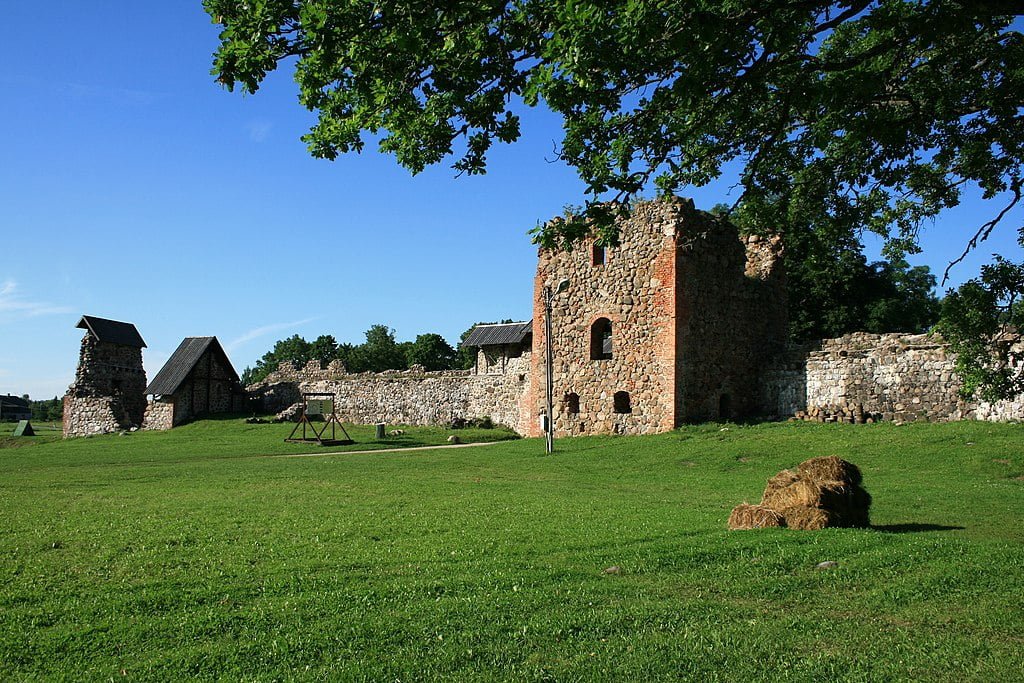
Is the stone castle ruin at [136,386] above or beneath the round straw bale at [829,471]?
above

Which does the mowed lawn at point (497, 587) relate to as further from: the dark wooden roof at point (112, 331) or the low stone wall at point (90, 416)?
the dark wooden roof at point (112, 331)

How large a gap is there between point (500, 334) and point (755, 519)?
35328 millimetres

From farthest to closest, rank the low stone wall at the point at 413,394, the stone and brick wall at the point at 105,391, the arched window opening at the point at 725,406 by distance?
the stone and brick wall at the point at 105,391 → the low stone wall at the point at 413,394 → the arched window opening at the point at 725,406

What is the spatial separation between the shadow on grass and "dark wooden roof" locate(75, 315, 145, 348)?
4424 cm

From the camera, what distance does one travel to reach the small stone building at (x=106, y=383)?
4188cm

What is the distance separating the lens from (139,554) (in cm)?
776

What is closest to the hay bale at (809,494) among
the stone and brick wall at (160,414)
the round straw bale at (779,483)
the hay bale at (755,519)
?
the round straw bale at (779,483)

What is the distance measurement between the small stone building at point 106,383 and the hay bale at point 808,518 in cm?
3976

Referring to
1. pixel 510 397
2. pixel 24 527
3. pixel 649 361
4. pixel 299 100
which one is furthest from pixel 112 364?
pixel 299 100

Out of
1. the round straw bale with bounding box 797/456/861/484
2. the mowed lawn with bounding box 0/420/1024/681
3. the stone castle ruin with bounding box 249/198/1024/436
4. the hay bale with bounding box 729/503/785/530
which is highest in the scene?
the stone castle ruin with bounding box 249/198/1024/436

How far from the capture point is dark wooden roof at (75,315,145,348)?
145 ft

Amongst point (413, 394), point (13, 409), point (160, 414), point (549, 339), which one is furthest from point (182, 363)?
point (13, 409)

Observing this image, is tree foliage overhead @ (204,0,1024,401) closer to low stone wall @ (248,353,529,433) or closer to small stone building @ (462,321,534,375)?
low stone wall @ (248,353,529,433)

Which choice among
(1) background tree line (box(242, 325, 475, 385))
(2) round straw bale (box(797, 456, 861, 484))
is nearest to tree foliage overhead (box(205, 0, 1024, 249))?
(2) round straw bale (box(797, 456, 861, 484))
